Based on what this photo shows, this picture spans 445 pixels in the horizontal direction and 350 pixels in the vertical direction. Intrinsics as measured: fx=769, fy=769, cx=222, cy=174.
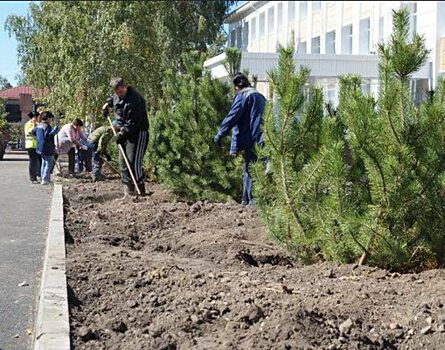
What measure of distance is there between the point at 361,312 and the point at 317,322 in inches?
17.1

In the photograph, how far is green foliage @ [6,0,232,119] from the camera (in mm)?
26312

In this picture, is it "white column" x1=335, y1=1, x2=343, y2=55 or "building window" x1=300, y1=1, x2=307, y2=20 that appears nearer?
"white column" x1=335, y1=1, x2=343, y2=55

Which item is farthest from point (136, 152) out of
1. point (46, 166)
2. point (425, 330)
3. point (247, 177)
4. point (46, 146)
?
point (425, 330)

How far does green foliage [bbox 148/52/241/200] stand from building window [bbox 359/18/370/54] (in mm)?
25810

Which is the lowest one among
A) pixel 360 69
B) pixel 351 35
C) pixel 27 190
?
pixel 27 190

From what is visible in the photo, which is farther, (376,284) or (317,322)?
(376,284)

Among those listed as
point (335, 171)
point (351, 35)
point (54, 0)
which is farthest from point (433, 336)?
point (351, 35)

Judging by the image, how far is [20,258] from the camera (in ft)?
24.5

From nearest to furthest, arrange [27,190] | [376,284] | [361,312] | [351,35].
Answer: [361,312]
[376,284]
[27,190]
[351,35]

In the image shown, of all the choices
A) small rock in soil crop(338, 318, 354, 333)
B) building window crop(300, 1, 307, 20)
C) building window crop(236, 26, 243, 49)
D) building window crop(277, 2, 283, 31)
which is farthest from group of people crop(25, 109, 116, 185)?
building window crop(236, 26, 243, 49)

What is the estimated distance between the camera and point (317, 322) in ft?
13.5

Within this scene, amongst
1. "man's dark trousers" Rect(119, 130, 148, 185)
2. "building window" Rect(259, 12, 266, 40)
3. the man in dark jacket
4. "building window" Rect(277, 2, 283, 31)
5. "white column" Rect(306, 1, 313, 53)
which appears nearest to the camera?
the man in dark jacket

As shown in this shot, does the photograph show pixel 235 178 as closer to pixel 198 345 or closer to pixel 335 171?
pixel 335 171

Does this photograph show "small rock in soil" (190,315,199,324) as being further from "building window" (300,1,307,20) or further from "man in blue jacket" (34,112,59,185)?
"building window" (300,1,307,20)
